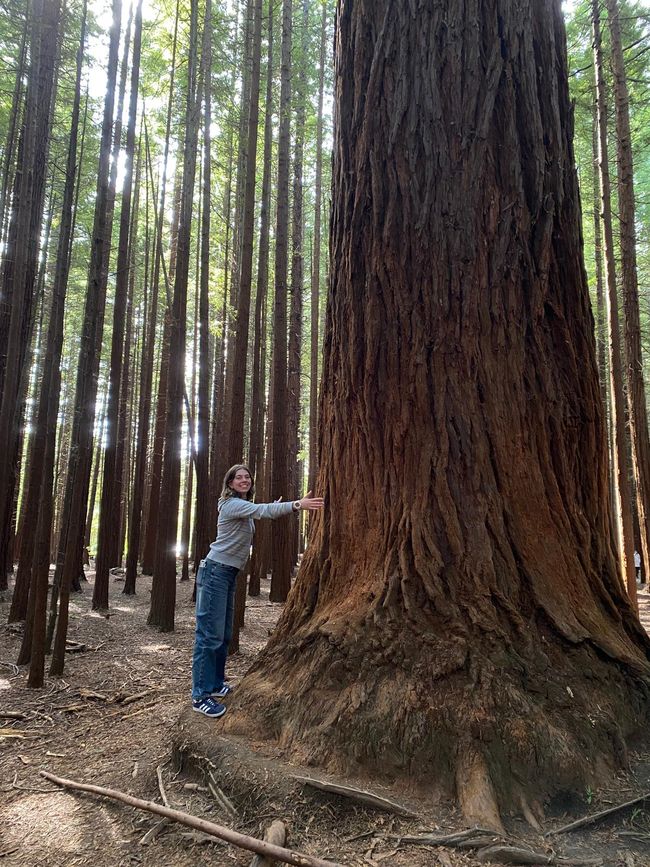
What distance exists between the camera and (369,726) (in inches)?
88.0

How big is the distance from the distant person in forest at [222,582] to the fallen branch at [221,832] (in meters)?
0.94

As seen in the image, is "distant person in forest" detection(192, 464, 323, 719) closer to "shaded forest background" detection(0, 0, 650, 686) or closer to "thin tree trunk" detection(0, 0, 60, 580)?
"shaded forest background" detection(0, 0, 650, 686)

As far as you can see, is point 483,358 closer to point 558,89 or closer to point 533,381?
point 533,381

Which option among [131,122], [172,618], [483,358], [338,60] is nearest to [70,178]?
[131,122]

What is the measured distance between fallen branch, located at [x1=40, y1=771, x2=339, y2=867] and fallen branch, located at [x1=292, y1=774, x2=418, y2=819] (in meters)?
0.31

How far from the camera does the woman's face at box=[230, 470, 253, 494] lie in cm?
384

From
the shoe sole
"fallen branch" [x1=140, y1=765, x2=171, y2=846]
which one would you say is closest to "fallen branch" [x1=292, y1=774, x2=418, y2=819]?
"fallen branch" [x1=140, y1=765, x2=171, y2=846]

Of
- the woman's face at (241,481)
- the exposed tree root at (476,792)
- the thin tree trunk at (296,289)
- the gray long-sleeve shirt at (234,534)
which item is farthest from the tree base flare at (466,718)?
the thin tree trunk at (296,289)

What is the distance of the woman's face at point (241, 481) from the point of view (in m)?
3.84

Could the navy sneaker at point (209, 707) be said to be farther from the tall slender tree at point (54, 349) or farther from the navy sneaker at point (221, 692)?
the tall slender tree at point (54, 349)

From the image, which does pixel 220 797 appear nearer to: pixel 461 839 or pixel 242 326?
pixel 461 839

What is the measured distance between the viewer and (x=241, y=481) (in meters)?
3.84

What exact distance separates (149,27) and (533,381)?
1129 cm

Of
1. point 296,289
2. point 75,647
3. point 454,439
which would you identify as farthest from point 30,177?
point 454,439
